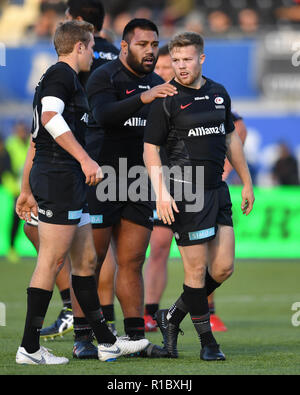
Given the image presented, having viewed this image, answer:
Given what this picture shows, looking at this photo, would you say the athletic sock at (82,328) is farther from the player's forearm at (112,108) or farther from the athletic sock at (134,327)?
the player's forearm at (112,108)

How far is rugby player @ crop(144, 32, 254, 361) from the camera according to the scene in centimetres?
602

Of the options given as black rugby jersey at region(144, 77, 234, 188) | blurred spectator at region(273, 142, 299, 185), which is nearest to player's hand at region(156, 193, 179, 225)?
black rugby jersey at region(144, 77, 234, 188)

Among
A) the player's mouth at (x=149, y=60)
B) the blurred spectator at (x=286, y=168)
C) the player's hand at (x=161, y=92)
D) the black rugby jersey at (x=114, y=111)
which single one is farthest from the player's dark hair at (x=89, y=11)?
the blurred spectator at (x=286, y=168)

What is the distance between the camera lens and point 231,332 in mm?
8023

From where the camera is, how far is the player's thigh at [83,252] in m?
5.92

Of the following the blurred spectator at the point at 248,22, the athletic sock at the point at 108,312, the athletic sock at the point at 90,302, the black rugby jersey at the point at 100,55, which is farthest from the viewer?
the blurred spectator at the point at 248,22

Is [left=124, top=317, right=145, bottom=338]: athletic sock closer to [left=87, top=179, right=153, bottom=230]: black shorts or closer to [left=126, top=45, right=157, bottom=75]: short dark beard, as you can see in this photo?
[left=87, top=179, right=153, bottom=230]: black shorts

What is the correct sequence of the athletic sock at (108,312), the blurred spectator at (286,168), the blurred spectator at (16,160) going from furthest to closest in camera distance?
the blurred spectator at (286,168) < the blurred spectator at (16,160) < the athletic sock at (108,312)

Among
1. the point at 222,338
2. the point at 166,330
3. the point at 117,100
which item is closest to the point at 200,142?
the point at 117,100

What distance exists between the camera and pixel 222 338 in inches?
297

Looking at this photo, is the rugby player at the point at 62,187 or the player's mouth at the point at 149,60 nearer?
the rugby player at the point at 62,187

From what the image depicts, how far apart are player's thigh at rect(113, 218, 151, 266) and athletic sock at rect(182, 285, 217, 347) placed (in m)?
0.72

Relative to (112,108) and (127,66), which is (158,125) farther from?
(127,66)
